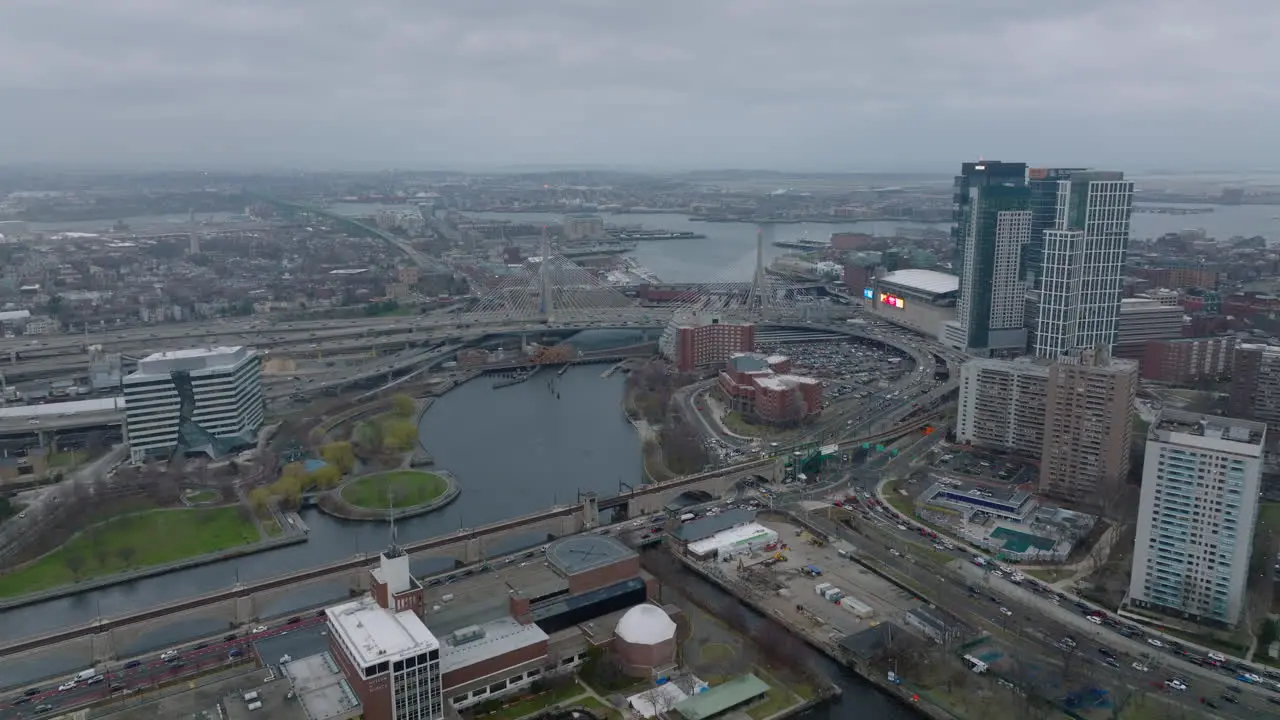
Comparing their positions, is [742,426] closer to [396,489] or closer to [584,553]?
[396,489]

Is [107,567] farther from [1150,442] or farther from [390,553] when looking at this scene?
[1150,442]

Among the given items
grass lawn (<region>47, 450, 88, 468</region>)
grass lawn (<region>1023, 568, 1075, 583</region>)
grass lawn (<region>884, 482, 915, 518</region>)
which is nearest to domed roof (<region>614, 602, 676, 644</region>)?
grass lawn (<region>1023, 568, 1075, 583</region>)

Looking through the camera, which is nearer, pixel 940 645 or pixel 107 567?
pixel 940 645

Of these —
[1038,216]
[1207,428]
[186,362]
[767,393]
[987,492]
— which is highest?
[1038,216]

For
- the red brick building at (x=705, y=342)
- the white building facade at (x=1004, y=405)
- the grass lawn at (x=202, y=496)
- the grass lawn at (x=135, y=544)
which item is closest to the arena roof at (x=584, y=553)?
the grass lawn at (x=135, y=544)

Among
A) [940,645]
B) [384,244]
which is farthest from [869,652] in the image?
[384,244]

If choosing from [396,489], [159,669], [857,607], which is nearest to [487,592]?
[159,669]

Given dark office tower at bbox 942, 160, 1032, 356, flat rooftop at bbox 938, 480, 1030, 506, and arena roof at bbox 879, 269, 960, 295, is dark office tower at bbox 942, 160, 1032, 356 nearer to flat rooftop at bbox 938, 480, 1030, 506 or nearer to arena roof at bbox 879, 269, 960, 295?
arena roof at bbox 879, 269, 960, 295
